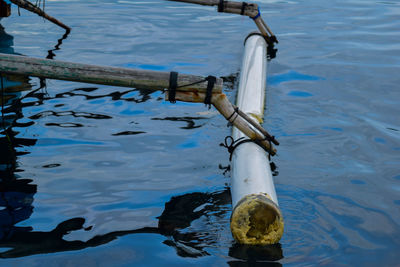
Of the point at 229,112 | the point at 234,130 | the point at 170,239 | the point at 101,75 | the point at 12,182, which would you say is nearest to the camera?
the point at 170,239

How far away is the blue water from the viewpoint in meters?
4.05

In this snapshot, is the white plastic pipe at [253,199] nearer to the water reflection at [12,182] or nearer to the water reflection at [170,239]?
the water reflection at [170,239]

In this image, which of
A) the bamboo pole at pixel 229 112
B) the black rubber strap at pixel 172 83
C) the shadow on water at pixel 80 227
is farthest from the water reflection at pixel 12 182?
the bamboo pole at pixel 229 112

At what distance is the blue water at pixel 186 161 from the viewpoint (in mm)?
4047

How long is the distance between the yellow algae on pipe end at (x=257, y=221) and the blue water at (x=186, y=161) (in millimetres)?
111

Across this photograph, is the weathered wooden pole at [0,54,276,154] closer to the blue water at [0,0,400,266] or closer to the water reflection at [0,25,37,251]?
the water reflection at [0,25,37,251]

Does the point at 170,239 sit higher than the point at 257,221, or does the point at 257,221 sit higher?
the point at 257,221

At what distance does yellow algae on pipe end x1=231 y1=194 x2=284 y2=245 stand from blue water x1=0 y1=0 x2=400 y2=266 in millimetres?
111

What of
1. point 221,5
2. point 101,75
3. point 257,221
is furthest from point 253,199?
point 221,5

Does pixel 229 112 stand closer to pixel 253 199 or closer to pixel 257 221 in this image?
pixel 253 199

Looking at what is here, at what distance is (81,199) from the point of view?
4777 millimetres

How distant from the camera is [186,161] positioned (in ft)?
18.6

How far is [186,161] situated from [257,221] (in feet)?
6.16

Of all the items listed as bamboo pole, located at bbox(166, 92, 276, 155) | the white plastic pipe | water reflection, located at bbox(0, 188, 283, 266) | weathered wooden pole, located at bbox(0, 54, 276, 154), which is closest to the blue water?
water reflection, located at bbox(0, 188, 283, 266)
